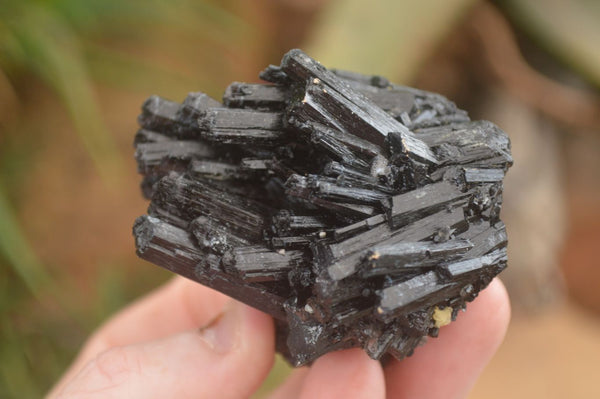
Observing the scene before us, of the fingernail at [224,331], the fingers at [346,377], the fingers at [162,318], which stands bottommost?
the fingers at [162,318]

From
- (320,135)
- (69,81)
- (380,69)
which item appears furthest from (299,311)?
(380,69)

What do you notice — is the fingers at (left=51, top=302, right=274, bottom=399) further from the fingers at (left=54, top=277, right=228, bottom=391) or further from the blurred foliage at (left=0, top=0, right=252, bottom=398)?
the blurred foliage at (left=0, top=0, right=252, bottom=398)

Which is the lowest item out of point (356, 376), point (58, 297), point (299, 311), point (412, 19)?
point (58, 297)

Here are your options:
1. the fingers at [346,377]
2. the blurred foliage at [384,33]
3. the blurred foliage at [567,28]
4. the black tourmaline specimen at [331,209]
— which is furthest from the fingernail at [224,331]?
the blurred foliage at [567,28]

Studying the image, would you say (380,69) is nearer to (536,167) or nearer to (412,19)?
(412,19)

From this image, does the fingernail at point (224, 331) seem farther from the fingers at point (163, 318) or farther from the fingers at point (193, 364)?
the fingers at point (163, 318)

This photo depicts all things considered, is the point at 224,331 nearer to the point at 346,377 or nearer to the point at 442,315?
the point at 346,377
